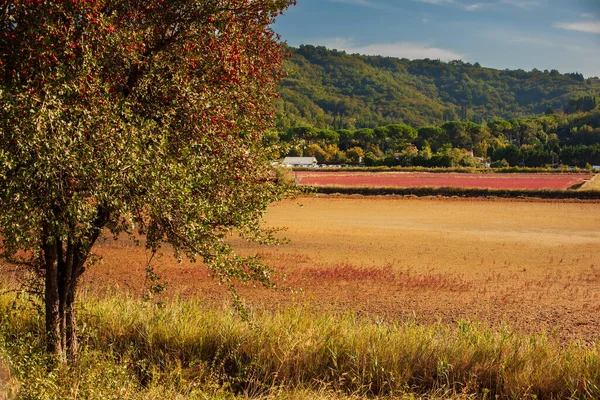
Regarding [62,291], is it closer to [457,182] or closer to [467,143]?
[457,182]

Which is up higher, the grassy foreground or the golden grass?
the grassy foreground

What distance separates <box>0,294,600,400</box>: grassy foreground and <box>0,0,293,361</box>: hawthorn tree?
3.36 feet

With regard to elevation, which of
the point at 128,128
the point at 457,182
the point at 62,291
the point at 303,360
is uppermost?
the point at 128,128

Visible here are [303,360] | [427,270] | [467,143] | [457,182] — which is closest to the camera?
[303,360]

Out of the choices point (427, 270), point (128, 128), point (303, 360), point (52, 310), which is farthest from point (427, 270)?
point (128, 128)

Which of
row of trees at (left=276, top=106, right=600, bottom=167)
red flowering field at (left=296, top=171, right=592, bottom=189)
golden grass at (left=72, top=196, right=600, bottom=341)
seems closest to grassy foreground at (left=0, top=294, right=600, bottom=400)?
golden grass at (left=72, top=196, right=600, bottom=341)

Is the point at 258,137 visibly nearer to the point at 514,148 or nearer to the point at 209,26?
the point at 209,26

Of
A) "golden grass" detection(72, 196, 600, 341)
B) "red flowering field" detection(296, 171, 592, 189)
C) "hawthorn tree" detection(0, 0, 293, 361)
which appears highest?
"hawthorn tree" detection(0, 0, 293, 361)

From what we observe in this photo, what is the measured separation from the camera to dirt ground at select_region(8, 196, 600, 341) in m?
14.4

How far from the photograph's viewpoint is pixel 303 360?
28.8 feet

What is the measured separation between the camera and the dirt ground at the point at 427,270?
14.4 metres

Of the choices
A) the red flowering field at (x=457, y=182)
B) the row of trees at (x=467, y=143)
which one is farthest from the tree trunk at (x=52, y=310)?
the row of trees at (x=467, y=143)

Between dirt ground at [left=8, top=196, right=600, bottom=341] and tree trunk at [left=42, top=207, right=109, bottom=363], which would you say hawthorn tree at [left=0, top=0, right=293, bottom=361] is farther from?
dirt ground at [left=8, top=196, right=600, bottom=341]

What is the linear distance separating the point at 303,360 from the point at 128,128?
4.38 meters
